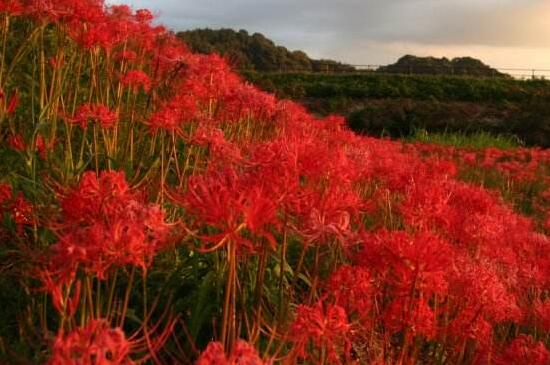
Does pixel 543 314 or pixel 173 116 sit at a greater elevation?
pixel 173 116

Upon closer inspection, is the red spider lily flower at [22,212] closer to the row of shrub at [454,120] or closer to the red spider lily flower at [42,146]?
the red spider lily flower at [42,146]

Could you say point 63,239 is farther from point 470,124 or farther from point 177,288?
point 470,124

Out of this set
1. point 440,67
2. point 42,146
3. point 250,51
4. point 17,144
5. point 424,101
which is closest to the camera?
point 17,144

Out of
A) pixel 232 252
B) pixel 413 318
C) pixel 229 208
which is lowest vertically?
pixel 413 318

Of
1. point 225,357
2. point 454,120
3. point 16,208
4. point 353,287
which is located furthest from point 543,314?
point 454,120

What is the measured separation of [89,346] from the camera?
1.13 meters

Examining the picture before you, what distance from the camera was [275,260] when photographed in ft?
9.27

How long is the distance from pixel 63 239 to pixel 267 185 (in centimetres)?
56

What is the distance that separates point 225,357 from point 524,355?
1.65 m

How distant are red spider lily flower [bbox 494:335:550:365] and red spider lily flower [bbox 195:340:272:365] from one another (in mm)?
1524

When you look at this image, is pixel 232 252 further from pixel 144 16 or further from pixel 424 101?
pixel 424 101

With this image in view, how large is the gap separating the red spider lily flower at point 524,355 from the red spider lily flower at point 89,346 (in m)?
1.70

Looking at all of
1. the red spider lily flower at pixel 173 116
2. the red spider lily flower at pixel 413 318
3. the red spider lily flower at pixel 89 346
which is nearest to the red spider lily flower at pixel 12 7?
the red spider lily flower at pixel 173 116

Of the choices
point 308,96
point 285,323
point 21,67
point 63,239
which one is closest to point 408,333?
point 285,323
